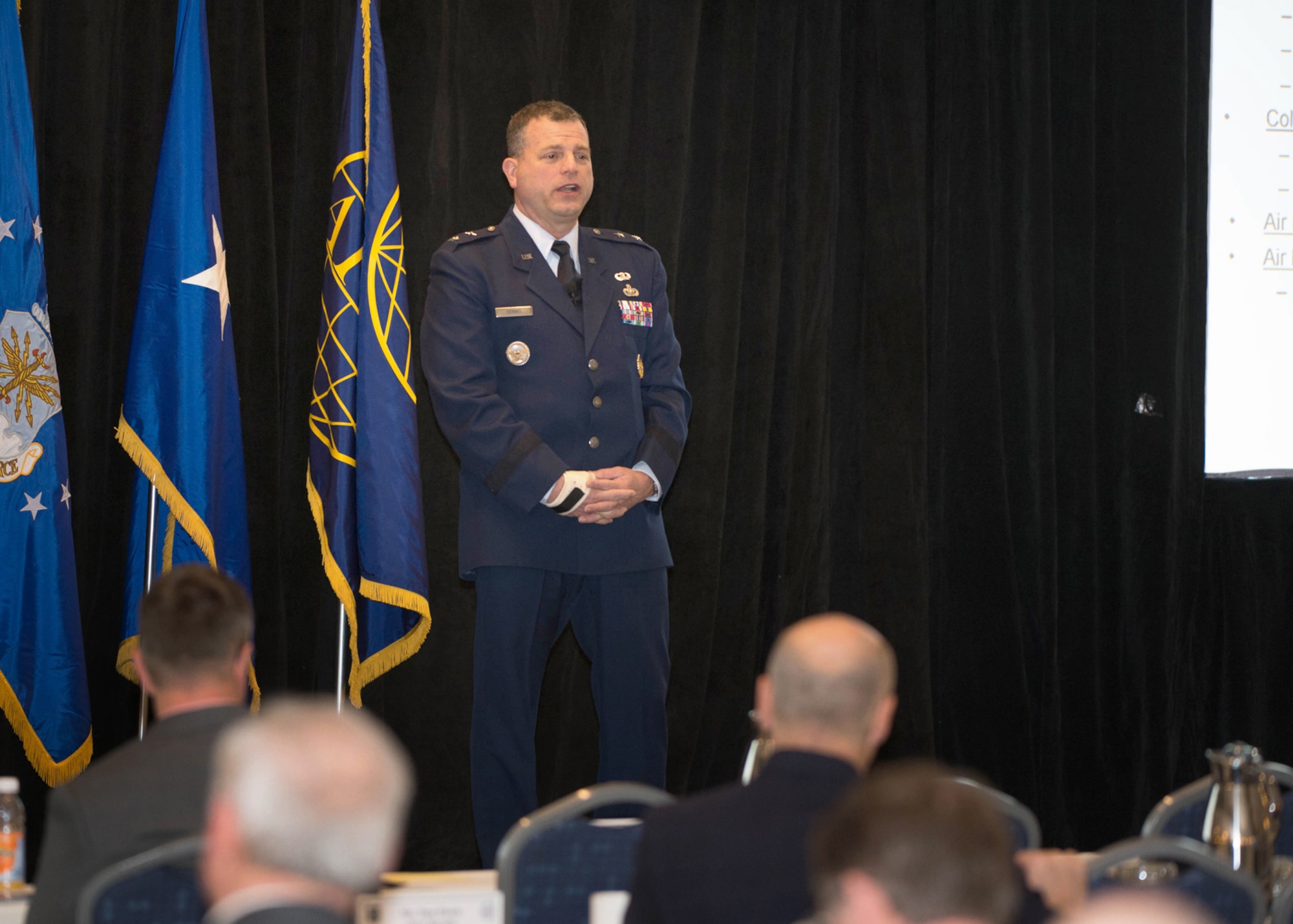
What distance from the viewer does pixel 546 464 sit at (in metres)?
3.08

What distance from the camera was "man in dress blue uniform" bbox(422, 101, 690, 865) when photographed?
10.2 ft

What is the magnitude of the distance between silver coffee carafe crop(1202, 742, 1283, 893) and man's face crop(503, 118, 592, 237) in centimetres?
195

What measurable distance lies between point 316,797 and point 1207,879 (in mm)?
1084

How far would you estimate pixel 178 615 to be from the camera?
1722 millimetres

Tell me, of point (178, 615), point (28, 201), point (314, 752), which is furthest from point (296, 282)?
point (314, 752)

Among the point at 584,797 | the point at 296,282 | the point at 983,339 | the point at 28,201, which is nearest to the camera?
the point at 584,797

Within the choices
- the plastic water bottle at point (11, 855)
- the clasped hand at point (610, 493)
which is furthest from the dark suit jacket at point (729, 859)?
the clasped hand at point (610, 493)

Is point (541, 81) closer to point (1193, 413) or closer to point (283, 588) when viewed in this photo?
point (283, 588)

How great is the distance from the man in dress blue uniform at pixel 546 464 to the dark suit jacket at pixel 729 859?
1.66 meters

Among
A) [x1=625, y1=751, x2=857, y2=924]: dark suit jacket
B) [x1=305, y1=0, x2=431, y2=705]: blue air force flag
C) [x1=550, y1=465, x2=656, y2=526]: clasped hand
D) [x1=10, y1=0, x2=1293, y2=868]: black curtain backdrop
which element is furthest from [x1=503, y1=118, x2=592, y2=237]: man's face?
[x1=625, y1=751, x2=857, y2=924]: dark suit jacket

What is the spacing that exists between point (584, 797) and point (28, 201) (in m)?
2.34

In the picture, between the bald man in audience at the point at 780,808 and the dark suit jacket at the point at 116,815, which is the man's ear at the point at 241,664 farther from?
the bald man in audience at the point at 780,808

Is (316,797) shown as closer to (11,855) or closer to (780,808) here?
(780,808)

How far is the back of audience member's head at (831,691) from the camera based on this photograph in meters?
1.57
